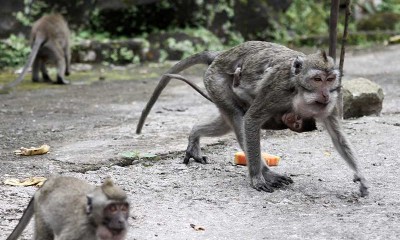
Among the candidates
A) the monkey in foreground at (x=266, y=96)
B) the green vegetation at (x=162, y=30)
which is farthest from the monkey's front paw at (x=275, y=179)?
the green vegetation at (x=162, y=30)

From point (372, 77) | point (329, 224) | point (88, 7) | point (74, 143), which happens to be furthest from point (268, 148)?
point (88, 7)

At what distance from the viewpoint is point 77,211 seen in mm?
3846

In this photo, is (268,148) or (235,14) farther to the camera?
(235,14)

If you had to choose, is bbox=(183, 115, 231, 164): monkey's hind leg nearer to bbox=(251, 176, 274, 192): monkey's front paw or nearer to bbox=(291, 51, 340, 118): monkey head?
bbox=(251, 176, 274, 192): monkey's front paw

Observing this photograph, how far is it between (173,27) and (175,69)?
653 centimetres

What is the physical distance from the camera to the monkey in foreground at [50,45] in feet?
37.0

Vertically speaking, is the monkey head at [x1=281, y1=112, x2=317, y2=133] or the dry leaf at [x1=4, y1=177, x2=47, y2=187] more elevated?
the monkey head at [x1=281, y1=112, x2=317, y2=133]

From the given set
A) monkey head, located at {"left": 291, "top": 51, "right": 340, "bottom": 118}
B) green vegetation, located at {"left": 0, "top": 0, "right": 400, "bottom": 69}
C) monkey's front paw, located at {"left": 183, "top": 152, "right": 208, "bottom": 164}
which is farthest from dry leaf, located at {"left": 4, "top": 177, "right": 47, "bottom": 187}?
green vegetation, located at {"left": 0, "top": 0, "right": 400, "bottom": 69}

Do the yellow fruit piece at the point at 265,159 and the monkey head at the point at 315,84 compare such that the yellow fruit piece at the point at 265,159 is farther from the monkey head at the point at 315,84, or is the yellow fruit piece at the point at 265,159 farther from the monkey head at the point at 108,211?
the monkey head at the point at 108,211

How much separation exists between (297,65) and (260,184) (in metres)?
0.92

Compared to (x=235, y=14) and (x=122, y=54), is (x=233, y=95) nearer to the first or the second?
(x=122, y=54)

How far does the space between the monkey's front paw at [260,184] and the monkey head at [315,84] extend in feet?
1.99

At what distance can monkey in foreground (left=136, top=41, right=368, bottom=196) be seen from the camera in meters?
5.28

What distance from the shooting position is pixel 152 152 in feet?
21.6
